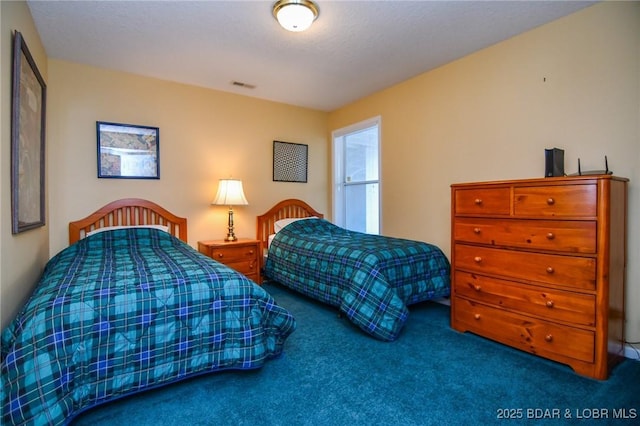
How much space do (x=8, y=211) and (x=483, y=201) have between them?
2.88 metres

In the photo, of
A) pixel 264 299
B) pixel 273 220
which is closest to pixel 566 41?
pixel 264 299

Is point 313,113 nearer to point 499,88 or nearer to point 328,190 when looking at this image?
point 328,190

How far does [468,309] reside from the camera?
2.43 meters

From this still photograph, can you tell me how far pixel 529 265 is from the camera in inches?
82.0

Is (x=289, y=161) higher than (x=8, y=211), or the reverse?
(x=289, y=161)

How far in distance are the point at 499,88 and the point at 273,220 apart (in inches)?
112

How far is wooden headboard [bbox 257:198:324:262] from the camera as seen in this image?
412cm

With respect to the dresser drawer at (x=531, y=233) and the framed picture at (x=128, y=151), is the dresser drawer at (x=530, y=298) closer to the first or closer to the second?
the dresser drawer at (x=531, y=233)

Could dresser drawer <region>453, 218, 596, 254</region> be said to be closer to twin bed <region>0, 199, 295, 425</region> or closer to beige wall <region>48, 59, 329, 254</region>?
twin bed <region>0, 199, 295, 425</region>

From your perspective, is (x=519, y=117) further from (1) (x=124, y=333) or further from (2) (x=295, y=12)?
(1) (x=124, y=333)

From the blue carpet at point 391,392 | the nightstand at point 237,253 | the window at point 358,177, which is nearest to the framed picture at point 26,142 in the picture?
the blue carpet at point 391,392

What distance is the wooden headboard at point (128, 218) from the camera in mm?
3076

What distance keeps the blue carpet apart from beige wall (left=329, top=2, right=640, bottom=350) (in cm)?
80

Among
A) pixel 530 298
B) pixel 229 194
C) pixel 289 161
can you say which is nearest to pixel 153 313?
pixel 229 194
